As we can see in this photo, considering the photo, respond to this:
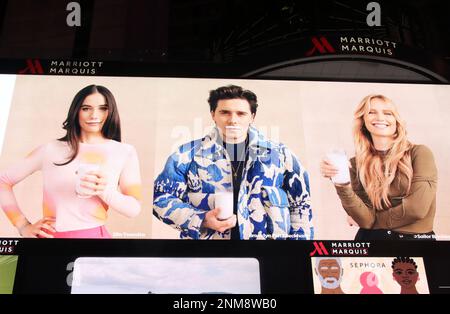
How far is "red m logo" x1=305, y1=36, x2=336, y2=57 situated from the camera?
415cm

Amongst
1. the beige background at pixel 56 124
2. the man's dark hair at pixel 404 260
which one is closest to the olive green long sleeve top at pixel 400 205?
the man's dark hair at pixel 404 260

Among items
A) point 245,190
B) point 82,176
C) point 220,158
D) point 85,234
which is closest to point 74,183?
point 82,176

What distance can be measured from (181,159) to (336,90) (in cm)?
123

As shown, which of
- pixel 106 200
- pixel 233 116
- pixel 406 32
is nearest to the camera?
pixel 106 200

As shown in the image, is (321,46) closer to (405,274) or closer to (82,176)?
(405,274)

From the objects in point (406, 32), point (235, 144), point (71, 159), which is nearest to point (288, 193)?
point (235, 144)

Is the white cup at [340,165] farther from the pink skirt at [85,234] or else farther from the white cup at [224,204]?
the pink skirt at [85,234]

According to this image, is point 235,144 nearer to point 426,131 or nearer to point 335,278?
point 335,278

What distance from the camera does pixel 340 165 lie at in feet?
12.4

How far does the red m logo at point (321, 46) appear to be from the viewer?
4148mm

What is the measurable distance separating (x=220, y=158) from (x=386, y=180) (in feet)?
3.58

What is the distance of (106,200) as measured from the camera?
361 cm
